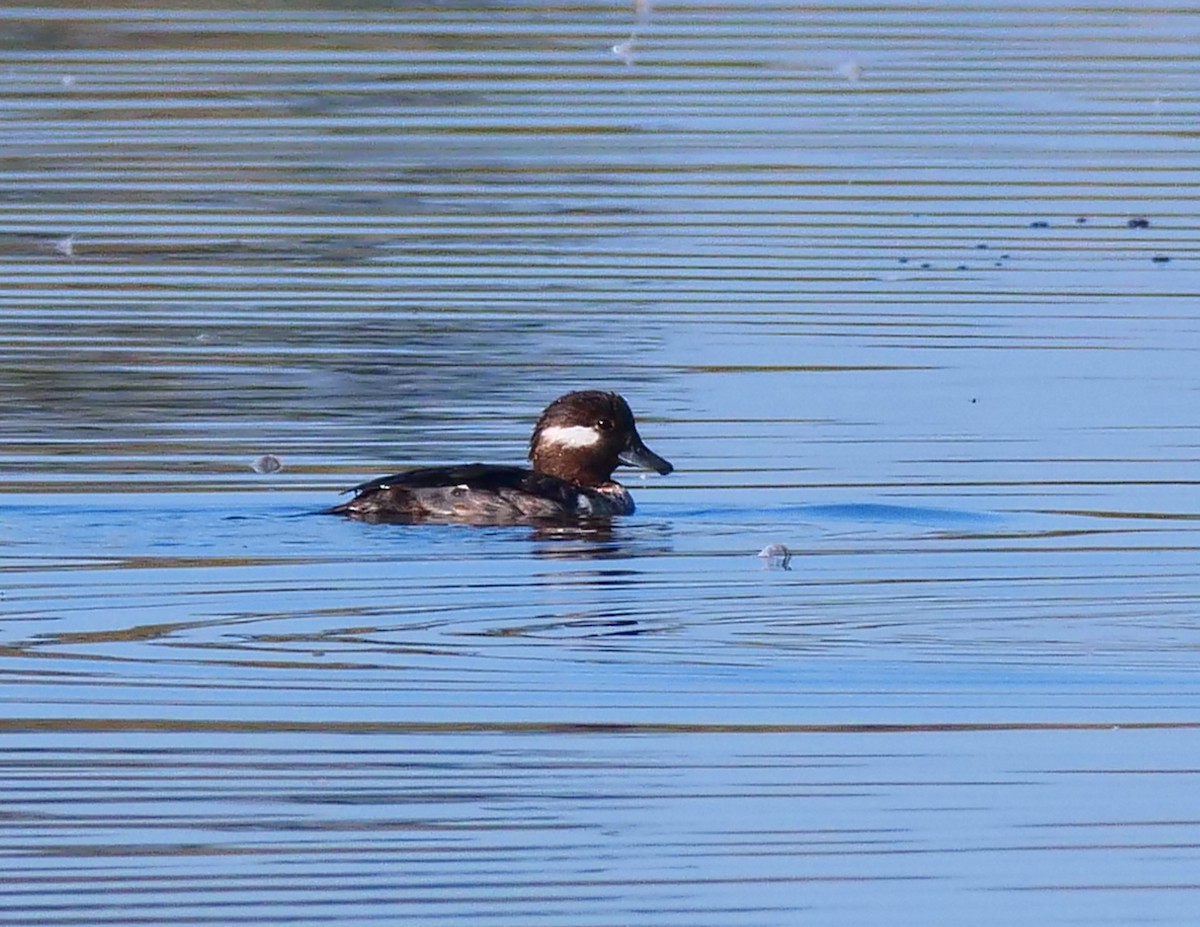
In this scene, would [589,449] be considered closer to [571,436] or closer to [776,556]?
[571,436]

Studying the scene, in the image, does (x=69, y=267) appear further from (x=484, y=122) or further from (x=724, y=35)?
(x=724, y=35)

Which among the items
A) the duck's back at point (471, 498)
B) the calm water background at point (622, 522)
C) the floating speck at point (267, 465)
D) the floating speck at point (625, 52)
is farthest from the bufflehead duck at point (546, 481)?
the floating speck at point (625, 52)

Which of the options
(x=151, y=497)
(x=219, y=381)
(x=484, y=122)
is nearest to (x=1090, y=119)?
(x=484, y=122)

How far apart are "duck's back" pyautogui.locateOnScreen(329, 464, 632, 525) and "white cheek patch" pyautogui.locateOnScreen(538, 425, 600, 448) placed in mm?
286

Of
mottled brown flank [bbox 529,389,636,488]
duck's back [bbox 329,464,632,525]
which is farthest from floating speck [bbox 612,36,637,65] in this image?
duck's back [bbox 329,464,632,525]

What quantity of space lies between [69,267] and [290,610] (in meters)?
8.53

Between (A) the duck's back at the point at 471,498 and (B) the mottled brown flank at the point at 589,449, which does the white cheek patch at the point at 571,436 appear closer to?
(B) the mottled brown flank at the point at 589,449

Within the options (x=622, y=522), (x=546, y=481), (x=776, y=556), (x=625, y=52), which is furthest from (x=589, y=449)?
(x=625, y=52)

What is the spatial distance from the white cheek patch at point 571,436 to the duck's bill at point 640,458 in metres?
0.16

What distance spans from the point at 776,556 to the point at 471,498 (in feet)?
4.87

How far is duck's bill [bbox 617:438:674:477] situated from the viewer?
13852 millimetres

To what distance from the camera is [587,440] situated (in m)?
14.0

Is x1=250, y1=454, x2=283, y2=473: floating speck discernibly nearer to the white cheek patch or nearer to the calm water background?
the calm water background

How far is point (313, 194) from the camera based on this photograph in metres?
22.9
